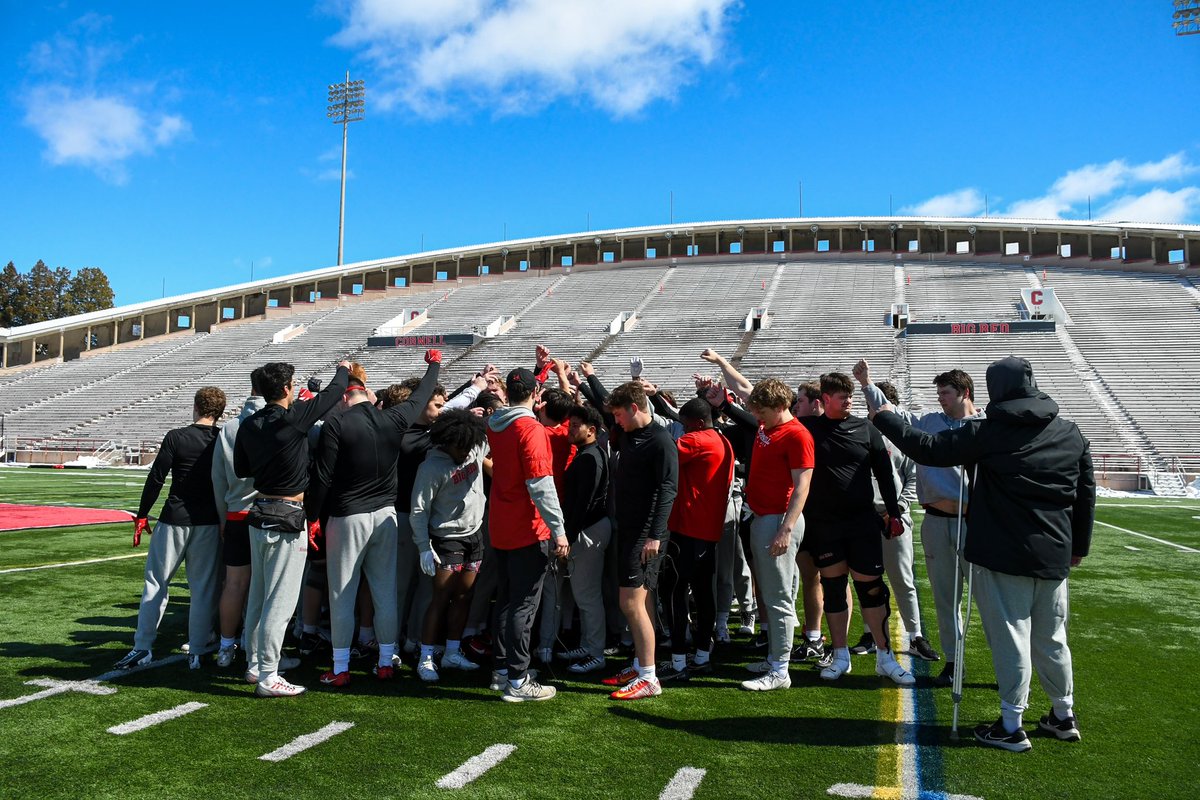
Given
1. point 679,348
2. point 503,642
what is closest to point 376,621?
point 503,642

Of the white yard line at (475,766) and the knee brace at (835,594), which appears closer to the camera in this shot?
the white yard line at (475,766)

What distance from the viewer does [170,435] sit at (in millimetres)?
5246

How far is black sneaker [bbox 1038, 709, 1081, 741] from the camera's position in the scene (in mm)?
3990

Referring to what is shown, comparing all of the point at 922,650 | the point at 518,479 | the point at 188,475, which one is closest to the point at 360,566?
the point at 518,479

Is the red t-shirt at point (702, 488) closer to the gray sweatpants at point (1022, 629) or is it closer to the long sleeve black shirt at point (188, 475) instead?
the gray sweatpants at point (1022, 629)

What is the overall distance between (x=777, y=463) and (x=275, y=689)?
3269 mm

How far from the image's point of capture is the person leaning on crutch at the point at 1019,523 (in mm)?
3830

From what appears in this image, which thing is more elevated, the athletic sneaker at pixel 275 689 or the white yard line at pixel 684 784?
the athletic sneaker at pixel 275 689

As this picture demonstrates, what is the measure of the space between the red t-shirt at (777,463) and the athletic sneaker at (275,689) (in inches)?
118

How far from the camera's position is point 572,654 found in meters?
5.44

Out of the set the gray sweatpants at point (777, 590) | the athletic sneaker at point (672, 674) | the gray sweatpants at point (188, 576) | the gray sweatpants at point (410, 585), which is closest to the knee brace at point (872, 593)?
the gray sweatpants at point (777, 590)

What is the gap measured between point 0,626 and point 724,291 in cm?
4040

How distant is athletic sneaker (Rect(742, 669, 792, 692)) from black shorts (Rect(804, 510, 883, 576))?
2.41 feet

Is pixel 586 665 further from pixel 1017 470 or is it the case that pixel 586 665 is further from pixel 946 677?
pixel 1017 470
